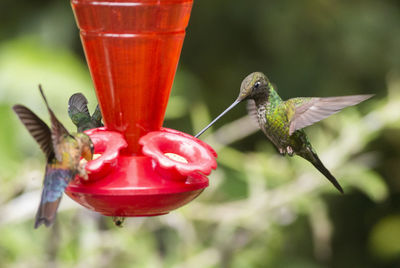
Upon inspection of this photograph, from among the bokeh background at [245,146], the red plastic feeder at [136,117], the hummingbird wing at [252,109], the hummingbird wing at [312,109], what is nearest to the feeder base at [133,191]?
the red plastic feeder at [136,117]

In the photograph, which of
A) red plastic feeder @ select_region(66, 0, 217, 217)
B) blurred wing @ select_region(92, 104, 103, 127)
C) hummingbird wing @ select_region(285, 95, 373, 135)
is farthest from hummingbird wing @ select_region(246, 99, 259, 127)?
blurred wing @ select_region(92, 104, 103, 127)

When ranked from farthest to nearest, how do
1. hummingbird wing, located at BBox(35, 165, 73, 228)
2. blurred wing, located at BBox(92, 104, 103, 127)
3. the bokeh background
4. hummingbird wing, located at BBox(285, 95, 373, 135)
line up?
1. the bokeh background
2. blurred wing, located at BBox(92, 104, 103, 127)
3. hummingbird wing, located at BBox(285, 95, 373, 135)
4. hummingbird wing, located at BBox(35, 165, 73, 228)

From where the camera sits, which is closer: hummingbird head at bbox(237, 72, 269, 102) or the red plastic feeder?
the red plastic feeder

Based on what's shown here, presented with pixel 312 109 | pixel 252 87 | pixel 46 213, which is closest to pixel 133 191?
pixel 46 213

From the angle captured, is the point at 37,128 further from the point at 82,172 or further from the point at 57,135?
the point at 82,172

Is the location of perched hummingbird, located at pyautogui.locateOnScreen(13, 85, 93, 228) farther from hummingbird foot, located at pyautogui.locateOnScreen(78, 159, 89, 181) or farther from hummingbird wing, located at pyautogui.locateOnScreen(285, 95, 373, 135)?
hummingbird wing, located at pyautogui.locateOnScreen(285, 95, 373, 135)

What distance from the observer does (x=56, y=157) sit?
202 centimetres

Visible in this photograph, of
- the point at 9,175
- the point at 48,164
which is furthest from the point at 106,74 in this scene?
the point at 9,175

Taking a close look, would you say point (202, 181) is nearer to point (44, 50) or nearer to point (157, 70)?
point (157, 70)

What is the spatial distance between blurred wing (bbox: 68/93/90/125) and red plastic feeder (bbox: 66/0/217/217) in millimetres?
136

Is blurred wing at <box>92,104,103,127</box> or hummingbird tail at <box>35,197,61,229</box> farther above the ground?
hummingbird tail at <box>35,197,61,229</box>

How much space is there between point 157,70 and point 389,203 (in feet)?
13.8

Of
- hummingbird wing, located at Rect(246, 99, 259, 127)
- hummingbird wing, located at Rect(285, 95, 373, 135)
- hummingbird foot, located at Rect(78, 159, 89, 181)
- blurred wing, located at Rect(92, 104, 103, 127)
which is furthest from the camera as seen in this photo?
hummingbird wing, located at Rect(246, 99, 259, 127)

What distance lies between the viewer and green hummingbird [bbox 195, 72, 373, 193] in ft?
8.13
